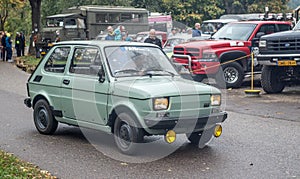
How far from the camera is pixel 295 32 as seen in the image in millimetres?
15297

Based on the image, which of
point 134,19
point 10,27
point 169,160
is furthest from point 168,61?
point 10,27

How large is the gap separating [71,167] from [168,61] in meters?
2.85

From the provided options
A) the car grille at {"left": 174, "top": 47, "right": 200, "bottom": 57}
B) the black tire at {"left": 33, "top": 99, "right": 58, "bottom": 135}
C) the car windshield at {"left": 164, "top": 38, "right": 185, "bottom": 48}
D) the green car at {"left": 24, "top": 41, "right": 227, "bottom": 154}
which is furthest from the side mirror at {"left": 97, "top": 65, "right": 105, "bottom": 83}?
the car windshield at {"left": 164, "top": 38, "right": 185, "bottom": 48}

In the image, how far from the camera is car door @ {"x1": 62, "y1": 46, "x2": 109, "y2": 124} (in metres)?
8.66

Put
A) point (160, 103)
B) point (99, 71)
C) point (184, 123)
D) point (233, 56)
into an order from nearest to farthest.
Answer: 1. point (160, 103)
2. point (184, 123)
3. point (99, 71)
4. point (233, 56)

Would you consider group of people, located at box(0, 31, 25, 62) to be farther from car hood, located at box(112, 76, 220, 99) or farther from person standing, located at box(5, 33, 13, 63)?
car hood, located at box(112, 76, 220, 99)

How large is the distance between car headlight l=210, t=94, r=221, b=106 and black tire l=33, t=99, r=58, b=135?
9.81 ft

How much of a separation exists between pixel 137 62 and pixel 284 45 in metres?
7.35

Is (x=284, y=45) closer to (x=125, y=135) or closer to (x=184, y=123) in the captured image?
(x=184, y=123)

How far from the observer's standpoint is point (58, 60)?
9961 mm

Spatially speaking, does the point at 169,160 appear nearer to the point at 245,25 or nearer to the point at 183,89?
the point at 183,89

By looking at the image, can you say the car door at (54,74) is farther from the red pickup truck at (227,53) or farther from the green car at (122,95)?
the red pickup truck at (227,53)

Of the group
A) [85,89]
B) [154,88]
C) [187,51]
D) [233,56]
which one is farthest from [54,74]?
[233,56]

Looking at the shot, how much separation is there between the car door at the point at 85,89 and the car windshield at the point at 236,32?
367 inches
